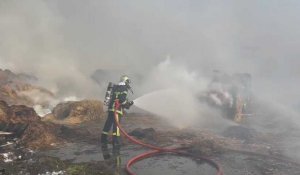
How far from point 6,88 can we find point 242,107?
1222cm

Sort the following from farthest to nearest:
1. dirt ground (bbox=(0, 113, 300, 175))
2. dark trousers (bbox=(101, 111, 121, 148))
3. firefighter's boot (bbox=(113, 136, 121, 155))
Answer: dark trousers (bbox=(101, 111, 121, 148)), firefighter's boot (bbox=(113, 136, 121, 155)), dirt ground (bbox=(0, 113, 300, 175))

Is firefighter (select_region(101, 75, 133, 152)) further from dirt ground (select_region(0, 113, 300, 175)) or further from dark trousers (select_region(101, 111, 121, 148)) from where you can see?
dirt ground (select_region(0, 113, 300, 175))

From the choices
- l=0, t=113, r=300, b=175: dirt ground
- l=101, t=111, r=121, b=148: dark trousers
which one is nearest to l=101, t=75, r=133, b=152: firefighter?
l=101, t=111, r=121, b=148: dark trousers

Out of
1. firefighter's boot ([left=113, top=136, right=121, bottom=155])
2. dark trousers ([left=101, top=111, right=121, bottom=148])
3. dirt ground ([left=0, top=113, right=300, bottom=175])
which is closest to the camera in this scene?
dirt ground ([left=0, top=113, right=300, bottom=175])

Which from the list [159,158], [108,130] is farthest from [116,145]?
[159,158]

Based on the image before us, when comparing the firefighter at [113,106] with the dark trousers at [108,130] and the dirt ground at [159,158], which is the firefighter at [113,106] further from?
the dirt ground at [159,158]

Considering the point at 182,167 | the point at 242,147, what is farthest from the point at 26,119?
the point at 242,147

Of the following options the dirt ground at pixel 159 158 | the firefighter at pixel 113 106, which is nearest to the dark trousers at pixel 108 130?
the firefighter at pixel 113 106

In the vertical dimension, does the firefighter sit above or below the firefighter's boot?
above

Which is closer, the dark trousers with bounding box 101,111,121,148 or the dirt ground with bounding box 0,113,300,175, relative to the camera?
the dirt ground with bounding box 0,113,300,175

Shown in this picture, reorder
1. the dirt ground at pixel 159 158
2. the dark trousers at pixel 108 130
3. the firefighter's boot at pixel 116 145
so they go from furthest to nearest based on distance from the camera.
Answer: the dark trousers at pixel 108 130 → the firefighter's boot at pixel 116 145 → the dirt ground at pixel 159 158

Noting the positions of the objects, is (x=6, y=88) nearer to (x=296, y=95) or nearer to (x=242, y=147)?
(x=242, y=147)

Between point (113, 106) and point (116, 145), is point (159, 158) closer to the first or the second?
point (116, 145)

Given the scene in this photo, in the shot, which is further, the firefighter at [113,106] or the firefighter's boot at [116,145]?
the firefighter at [113,106]
